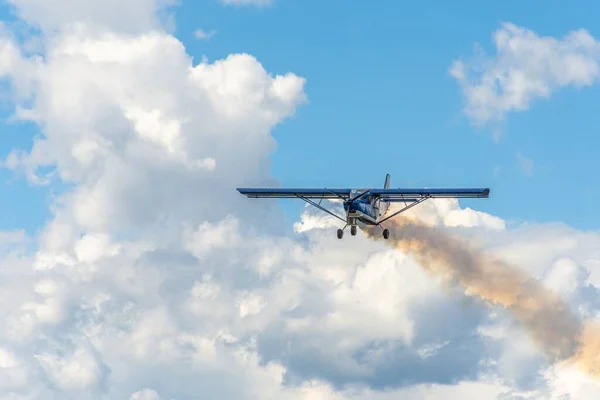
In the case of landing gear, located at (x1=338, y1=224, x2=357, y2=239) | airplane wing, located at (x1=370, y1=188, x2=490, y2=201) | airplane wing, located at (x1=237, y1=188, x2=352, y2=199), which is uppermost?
airplane wing, located at (x1=237, y1=188, x2=352, y2=199)

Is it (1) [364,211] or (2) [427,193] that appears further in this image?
(2) [427,193]

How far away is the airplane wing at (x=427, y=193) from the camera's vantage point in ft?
486

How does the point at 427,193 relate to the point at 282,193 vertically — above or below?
below

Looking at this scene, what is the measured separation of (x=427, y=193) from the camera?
499ft

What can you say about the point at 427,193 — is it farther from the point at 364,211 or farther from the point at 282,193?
the point at 282,193

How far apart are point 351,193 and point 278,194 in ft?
49.7

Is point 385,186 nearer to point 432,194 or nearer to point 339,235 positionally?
point 432,194

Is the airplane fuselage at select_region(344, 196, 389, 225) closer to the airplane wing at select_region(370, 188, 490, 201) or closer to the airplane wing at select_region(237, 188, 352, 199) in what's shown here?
the airplane wing at select_region(370, 188, 490, 201)

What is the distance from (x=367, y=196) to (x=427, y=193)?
9175 millimetres

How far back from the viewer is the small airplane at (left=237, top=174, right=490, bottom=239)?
5640 inches

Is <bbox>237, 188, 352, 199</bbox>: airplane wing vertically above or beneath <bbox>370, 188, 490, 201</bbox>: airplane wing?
above

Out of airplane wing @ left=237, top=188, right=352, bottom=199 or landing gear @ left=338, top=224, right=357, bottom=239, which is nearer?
landing gear @ left=338, top=224, right=357, bottom=239

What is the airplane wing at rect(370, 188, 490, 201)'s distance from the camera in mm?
148125

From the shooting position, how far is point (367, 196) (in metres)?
148
